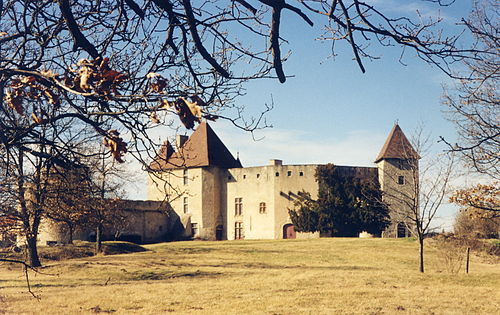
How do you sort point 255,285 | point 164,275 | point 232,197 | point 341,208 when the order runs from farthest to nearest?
point 232,197
point 341,208
point 164,275
point 255,285

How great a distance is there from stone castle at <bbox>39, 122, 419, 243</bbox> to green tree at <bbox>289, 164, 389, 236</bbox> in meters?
1.00

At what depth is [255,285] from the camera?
63.2 ft

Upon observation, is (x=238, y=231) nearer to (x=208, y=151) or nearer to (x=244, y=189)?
(x=244, y=189)

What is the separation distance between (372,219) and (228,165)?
1570 centimetres

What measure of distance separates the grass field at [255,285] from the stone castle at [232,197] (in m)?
16.1

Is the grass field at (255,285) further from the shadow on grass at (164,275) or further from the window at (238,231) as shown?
the window at (238,231)

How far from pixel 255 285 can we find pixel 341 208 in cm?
2718

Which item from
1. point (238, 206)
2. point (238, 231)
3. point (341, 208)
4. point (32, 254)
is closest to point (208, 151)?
point (238, 206)

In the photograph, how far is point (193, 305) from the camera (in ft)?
50.1

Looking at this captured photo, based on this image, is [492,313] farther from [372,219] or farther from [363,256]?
[372,219]

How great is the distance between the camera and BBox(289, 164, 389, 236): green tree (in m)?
44.9

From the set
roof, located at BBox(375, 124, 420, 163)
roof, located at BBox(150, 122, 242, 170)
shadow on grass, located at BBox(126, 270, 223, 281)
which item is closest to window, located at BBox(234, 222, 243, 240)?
roof, located at BBox(150, 122, 242, 170)

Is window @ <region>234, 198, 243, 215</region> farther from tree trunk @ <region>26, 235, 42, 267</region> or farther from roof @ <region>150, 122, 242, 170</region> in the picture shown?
tree trunk @ <region>26, 235, 42, 267</region>

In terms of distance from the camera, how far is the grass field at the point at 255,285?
1477 centimetres
